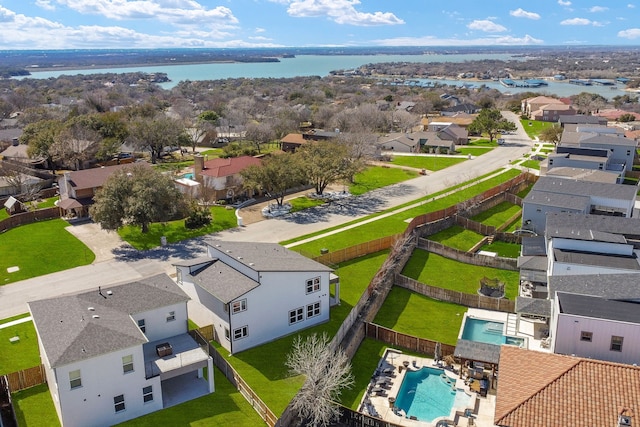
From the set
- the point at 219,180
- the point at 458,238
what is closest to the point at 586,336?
the point at 458,238

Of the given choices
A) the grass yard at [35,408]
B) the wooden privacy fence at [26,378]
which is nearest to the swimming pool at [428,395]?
the grass yard at [35,408]

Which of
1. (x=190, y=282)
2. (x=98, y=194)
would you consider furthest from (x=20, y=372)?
(x=98, y=194)

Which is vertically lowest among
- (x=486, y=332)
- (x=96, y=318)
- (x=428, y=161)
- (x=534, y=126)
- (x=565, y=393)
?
(x=486, y=332)

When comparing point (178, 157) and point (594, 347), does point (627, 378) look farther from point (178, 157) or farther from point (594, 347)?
point (178, 157)

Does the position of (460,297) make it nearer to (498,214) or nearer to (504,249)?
(504,249)

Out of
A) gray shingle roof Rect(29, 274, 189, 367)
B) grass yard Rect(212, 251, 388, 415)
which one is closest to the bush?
grass yard Rect(212, 251, 388, 415)

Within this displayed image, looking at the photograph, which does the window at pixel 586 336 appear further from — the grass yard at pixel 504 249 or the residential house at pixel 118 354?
the residential house at pixel 118 354

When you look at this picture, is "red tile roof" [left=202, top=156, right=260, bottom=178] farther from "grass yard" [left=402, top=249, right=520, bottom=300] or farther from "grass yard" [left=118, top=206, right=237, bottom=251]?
"grass yard" [left=402, top=249, right=520, bottom=300]
